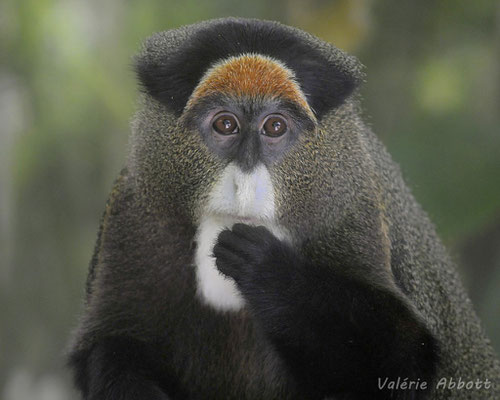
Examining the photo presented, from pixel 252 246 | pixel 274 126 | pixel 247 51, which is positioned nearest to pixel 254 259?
pixel 252 246

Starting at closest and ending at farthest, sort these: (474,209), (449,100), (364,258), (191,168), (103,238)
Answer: (191,168) < (364,258) < (103,238) < (474,209) < (449,100)

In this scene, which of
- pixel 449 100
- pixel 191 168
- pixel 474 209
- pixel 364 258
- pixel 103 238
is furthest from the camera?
pixel 449 100

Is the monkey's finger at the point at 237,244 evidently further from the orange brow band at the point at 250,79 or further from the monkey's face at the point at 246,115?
the orange brow band at the point at 250,79

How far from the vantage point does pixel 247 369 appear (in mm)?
3871

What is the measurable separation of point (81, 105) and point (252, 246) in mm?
5090

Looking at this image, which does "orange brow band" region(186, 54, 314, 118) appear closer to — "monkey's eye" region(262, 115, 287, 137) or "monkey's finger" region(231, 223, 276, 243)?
"monkey's eye" region(262, 115, 287, 137)

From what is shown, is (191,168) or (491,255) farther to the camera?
(491,255)

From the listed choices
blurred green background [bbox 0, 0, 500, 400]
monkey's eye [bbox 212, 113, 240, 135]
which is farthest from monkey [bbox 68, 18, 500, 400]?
blurred green background [bbox 0, 0, 500, 400]

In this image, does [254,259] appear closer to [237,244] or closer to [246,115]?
[237,244]

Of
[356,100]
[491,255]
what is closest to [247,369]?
[356,100]

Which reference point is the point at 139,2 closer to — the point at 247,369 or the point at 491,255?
the point at 491,255

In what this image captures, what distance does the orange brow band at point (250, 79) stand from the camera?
3375mm

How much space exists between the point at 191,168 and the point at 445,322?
1751 mm

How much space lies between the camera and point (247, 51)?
344 centimetres
